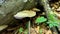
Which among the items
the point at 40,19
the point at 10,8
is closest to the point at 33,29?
the point at 40,19

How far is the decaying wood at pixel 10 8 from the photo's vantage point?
9.36 feet

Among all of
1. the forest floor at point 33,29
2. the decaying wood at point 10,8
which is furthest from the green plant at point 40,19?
the decaying wood at point 10,8

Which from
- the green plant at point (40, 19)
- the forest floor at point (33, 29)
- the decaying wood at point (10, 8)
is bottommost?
the forest floor at point (33, 29)

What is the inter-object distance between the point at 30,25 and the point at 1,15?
68 centimetres

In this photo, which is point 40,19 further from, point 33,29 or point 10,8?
point 10,8

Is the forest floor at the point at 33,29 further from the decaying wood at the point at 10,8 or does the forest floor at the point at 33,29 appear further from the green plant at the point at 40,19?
the decaying wood at the point at 10,8

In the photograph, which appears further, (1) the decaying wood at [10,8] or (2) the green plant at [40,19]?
(2) the green plant at [40,19]

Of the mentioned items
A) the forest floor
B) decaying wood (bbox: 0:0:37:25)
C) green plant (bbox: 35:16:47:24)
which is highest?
decaying wood (bbox: 0:0:37:25)

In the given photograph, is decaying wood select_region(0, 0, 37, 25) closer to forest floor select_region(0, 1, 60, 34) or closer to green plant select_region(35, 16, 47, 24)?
forest floor select_region(0, 1, 60, 34)

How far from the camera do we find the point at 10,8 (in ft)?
9.51

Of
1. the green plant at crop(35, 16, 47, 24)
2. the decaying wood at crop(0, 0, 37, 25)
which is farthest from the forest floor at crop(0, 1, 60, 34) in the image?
the decaying wood at crop(0, 0, 37, 25)

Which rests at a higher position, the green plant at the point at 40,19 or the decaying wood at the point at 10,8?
the decaying wood at the point at 10,8

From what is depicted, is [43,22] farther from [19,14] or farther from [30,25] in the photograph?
[19,14]

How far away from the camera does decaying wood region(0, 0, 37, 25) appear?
2854 millimetres
